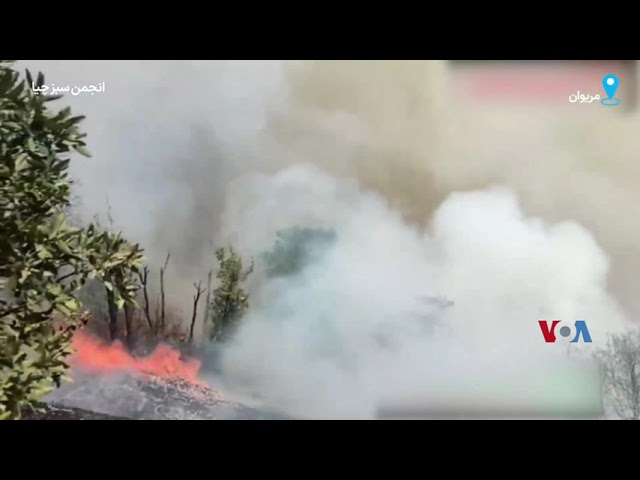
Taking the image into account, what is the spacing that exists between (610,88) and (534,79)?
317mm

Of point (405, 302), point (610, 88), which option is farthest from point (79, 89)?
point (610, 88)

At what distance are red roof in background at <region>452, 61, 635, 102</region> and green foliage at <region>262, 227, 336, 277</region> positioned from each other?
0.84 m

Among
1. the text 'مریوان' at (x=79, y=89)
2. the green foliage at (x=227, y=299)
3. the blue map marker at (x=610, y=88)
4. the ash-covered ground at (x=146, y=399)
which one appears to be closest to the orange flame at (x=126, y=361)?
the ash-covered ground at (x=146, y=399)

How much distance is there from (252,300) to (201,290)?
0.22 m

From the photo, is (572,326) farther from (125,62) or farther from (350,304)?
(125,62)

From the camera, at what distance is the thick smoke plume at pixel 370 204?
258 cm

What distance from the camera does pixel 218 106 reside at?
265 centimetres

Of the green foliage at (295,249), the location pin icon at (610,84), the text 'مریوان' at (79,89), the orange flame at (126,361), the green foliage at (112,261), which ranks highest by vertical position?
the text 'مریوان' at (79,89)

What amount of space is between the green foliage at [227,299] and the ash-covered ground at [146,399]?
0.25 metres

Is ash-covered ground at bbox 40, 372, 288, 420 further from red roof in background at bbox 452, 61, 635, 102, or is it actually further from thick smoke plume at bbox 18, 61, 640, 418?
red roof in background at bbox 452, 61, 635, 102

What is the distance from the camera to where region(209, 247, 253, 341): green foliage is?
2.61 meters

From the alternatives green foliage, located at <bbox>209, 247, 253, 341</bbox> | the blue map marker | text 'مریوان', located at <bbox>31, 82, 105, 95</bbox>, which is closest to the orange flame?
green foliage, located at <bbox>209, 247, 253, 341</bbox>

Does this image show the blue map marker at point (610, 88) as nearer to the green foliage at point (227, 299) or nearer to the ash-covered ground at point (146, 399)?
the green foliage at point (227, 299)
